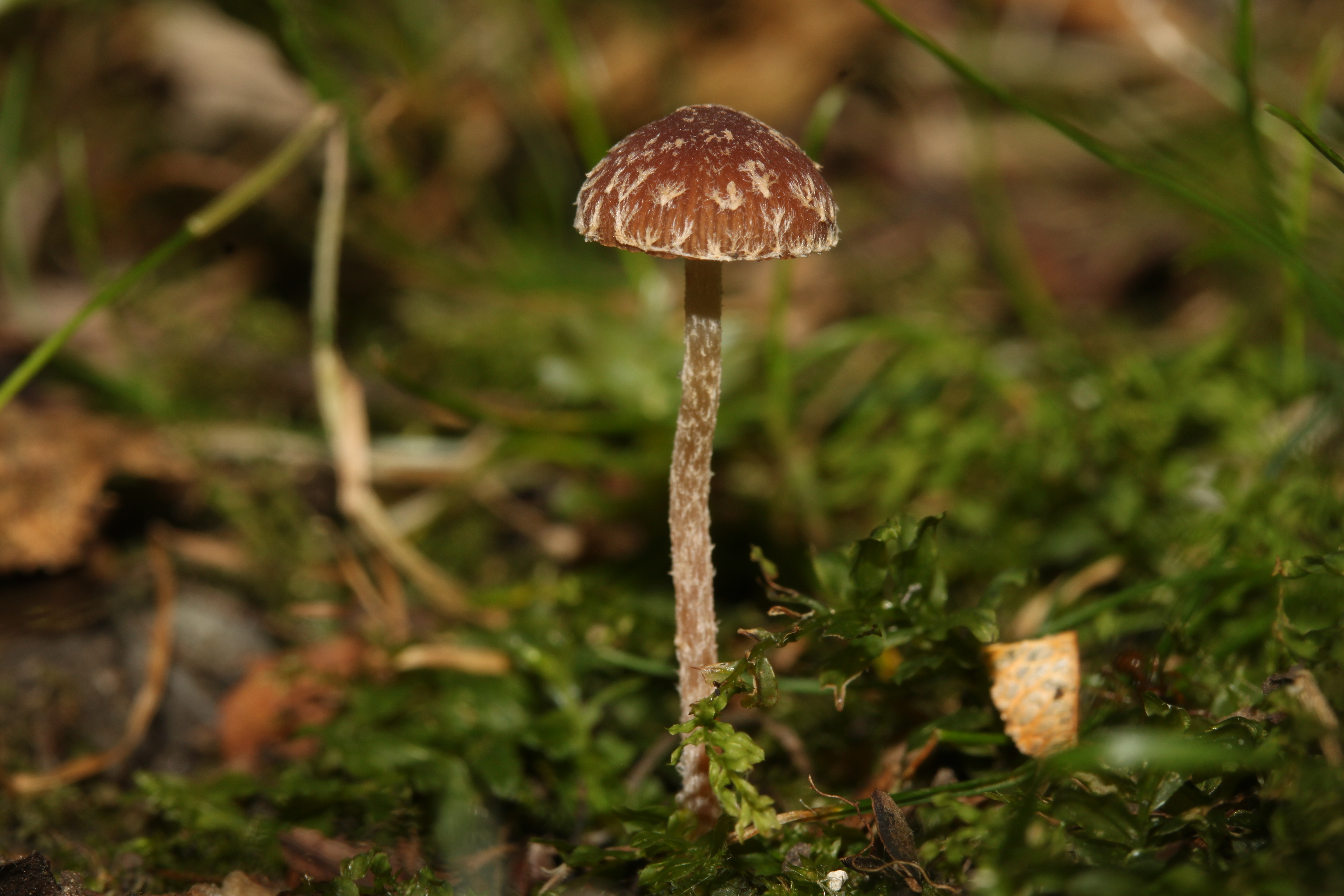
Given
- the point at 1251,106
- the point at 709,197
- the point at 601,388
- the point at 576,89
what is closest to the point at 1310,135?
the point at 1251,106

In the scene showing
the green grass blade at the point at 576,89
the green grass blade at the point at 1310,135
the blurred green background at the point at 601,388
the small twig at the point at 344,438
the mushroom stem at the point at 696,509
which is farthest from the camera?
the green grass blade at the point at 576,89

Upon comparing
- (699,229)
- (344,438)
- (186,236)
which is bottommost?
(344,438)

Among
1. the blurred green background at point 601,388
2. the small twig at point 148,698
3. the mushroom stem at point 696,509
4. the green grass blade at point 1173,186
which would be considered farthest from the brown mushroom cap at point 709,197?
the small twig at point 148,698

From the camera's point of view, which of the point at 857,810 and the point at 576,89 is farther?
the point at 576,89

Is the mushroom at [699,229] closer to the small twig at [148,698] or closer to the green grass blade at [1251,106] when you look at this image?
the green grass blade at [1251,106]

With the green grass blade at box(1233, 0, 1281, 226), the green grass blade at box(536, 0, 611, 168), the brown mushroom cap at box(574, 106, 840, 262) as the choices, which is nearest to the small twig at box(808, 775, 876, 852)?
the brown mushroom cap at box(574, 106, 840, 262)

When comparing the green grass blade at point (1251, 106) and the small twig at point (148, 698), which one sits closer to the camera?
the green grass blade at point (1251, 106)

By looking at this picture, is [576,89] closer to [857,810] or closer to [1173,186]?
[1173,186]

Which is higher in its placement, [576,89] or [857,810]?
[576,89]
